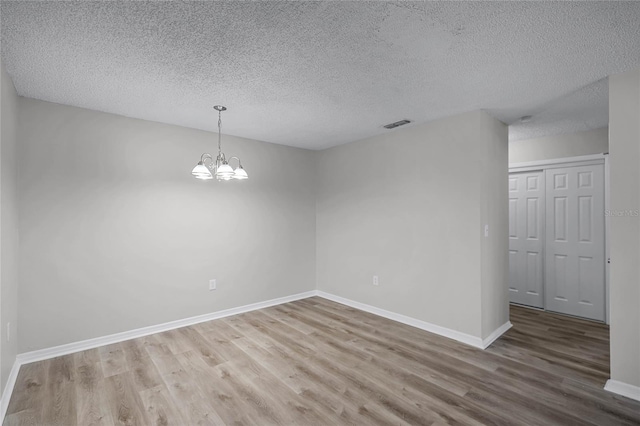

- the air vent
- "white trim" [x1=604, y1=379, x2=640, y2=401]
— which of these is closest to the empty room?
"white trim" [x1=604, y1=379, x2=640, y2=401]

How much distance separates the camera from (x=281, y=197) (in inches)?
185

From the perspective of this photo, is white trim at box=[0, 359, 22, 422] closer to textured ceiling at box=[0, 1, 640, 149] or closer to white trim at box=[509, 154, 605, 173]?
textured ceiling at box=[0, 1, 640, 149]

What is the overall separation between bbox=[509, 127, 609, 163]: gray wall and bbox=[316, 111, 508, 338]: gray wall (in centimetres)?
122

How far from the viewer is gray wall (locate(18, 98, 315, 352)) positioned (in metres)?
2.84

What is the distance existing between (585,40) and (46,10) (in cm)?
318

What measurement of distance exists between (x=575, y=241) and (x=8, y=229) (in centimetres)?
616

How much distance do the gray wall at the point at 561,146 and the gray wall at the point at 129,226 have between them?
3.70m

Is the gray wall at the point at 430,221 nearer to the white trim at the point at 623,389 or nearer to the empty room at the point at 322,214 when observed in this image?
the empty room at the point at 322,214

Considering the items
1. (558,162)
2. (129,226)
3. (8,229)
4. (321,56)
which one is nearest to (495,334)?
(558,162)

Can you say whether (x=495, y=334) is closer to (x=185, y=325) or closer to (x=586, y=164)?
(x=586, y=164)

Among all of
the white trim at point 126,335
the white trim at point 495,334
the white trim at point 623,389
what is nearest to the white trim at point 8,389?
the white trim at point 126,335

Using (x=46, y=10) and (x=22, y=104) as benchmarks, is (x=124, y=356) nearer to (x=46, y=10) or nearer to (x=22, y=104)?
(x=22, y=104)

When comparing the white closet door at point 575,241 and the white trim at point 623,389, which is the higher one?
the white closet door at point 575,241

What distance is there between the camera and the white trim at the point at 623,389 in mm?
2209
